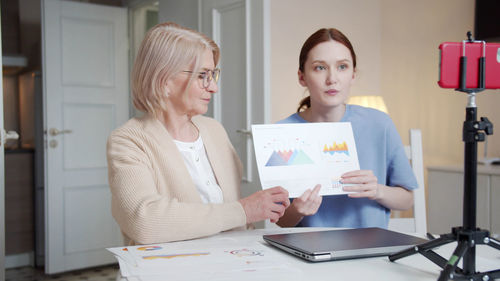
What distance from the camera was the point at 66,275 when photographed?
3.65 metres

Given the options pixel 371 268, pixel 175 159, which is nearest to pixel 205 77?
pixel 175 159

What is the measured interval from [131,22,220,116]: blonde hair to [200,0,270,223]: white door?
1.35 metres

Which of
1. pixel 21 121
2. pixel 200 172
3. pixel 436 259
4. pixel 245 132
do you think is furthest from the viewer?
pixel 21 121

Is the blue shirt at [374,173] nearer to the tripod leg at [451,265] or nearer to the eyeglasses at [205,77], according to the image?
the eyeglasses at [205,77]

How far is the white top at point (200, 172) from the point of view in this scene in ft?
4.72

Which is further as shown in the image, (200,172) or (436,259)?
(200,172)

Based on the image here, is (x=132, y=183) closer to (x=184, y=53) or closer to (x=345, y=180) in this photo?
(x=184, y=53)

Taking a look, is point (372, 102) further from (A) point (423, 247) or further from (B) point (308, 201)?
(A) point (423, 247)

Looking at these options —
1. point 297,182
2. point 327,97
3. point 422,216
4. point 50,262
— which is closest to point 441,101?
point 422,216

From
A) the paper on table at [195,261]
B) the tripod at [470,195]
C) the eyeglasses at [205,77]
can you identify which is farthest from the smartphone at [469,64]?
the eyeglasses at [205,77]

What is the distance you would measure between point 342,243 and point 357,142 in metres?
0.59

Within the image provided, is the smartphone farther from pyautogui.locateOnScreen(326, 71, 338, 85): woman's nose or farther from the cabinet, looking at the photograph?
the cabinet

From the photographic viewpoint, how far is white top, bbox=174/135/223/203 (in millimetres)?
1438

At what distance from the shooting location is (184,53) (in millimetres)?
1375
